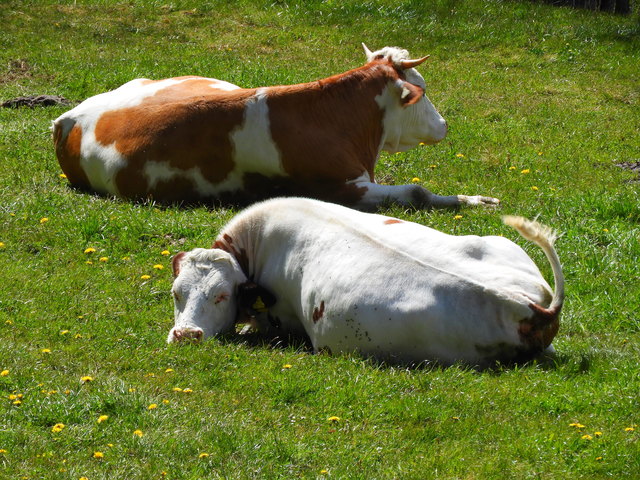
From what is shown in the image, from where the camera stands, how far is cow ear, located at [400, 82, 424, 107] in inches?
452

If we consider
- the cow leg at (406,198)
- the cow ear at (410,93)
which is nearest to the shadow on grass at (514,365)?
the cow leg at (406,198)

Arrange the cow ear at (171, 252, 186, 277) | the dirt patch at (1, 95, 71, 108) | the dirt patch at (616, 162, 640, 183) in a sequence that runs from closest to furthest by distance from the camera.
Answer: the cow ear at (171, 252, 186, 277) → the dirt patch at (616, 162, 640, 183) → the dirt patch at (1, 95, 71, 108)

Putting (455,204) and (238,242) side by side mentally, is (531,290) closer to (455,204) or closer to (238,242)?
(238,242)

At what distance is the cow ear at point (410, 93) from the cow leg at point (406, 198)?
1.20 meters

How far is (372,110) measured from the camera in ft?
37.8

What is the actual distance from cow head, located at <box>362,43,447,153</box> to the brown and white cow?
5 cm

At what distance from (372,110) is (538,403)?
5.86 metres

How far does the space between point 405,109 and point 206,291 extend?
15.6 ft

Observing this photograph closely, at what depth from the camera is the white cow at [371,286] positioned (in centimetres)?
685

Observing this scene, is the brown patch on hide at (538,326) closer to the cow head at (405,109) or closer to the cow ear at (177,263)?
the cow ear at (177,263)

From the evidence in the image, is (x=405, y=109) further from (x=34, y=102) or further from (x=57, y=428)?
(x=57, y=428)

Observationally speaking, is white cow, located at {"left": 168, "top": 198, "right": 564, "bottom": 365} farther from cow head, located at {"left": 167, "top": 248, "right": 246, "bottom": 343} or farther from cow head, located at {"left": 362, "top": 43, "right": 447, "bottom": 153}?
cow head, located at {"left": 362, "top": 43, "right": 447, "bottom": 153}

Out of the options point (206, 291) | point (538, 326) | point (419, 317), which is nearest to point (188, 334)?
point (206, 291)

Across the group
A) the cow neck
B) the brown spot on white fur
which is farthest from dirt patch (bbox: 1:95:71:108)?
the brown spot on white fur
